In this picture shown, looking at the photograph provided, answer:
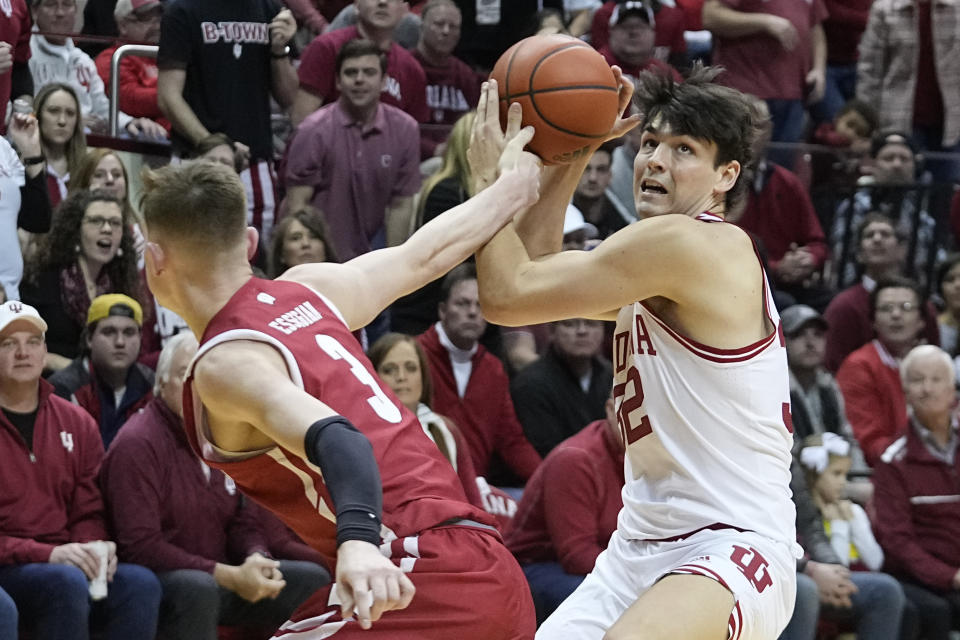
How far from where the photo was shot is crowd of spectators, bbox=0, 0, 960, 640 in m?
6.71

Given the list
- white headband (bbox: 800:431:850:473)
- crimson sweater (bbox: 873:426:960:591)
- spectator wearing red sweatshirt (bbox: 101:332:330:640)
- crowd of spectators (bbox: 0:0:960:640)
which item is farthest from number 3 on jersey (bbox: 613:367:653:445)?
crimson sweater (bbox: 873:426:960:591)

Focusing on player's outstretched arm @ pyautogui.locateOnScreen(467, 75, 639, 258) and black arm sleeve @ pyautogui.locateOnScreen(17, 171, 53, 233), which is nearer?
player's outstretched arm @ pyautogui.locateOnScreen(467, 75, 639, 258)

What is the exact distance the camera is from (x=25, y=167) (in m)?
7.41

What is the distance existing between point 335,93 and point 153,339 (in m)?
2.38

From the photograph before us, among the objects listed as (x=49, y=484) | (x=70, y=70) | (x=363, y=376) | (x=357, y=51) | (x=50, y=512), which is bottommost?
(x=50, y=512)

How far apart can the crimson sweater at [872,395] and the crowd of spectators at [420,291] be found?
0.01 meters

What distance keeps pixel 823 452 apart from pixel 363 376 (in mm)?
5054

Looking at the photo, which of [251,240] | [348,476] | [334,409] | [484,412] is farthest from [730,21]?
[348,476]

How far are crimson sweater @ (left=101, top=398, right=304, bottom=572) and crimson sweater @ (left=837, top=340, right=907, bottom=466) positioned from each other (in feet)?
13.4

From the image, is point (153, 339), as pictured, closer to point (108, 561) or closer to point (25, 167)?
point (25, 167)

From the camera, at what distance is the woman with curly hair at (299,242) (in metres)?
8.02

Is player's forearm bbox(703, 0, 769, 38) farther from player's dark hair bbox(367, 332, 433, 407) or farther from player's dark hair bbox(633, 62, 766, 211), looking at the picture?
player's dark hair bbox(633, 62, 766, 211)

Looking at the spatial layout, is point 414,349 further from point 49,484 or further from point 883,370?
point 883,370

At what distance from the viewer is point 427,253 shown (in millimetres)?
4086
